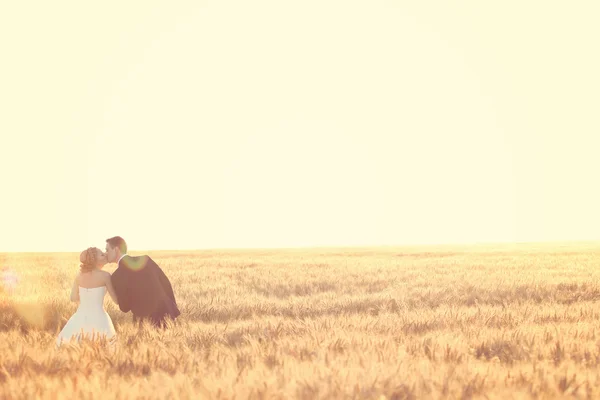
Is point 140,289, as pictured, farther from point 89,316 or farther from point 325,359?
point 325,359

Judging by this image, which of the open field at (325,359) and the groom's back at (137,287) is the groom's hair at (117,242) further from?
the open field at (325,359)

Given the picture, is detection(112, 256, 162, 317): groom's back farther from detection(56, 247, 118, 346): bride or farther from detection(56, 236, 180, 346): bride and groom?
detection(56, 247, 118, 346): bride

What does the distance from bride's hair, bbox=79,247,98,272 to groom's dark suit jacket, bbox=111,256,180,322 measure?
3.44 ft

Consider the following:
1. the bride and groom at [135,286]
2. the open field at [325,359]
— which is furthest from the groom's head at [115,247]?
the open field at [325,359]

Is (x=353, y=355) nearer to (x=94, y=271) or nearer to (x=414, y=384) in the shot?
(x=414, y=384)

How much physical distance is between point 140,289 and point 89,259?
1.42 meters

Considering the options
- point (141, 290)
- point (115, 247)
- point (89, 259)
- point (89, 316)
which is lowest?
point (89, 316)

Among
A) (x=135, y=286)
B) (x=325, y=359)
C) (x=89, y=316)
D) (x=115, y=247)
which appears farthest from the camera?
(x=135, y=286)

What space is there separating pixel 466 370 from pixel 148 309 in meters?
5.92

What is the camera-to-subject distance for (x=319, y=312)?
38.5ft

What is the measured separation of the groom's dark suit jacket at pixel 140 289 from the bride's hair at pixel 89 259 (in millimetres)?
1049

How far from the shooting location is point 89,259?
26.0 feet

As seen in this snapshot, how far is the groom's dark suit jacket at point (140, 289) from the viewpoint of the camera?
915 centimetres

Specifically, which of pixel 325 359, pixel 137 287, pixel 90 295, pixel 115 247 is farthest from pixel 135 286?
pixel 325 359
